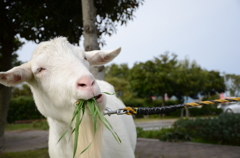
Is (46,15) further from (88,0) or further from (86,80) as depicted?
(86,80)

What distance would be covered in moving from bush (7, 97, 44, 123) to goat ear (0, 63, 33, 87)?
20.4m

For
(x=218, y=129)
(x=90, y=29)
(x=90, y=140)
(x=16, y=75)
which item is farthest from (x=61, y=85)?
(x=218, y=129)

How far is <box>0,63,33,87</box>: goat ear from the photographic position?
190 cm

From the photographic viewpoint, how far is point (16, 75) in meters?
A: 1.94

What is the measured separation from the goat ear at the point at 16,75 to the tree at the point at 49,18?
3.95 m

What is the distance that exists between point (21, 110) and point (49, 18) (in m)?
17.7

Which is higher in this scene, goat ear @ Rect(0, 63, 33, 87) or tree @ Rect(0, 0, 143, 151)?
tree @ Rect(0, 0, 143, 151)

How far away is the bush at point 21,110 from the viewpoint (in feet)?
69.6

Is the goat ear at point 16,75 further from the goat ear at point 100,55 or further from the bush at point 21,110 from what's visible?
the bush at point 21,110

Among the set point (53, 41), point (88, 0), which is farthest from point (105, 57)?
point (88, 0)

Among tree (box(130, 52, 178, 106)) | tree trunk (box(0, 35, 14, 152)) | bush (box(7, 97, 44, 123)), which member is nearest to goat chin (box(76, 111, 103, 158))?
tree trunk (box(0, 35, 14, 152))

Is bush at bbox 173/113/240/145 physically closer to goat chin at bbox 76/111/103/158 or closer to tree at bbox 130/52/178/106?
goat chin at bbox 76/111/103/158

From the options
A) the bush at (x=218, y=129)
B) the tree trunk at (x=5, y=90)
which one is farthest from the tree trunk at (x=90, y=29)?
the bush at (x=218, y=129)

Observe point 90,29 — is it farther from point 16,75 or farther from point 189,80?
point 189,80
